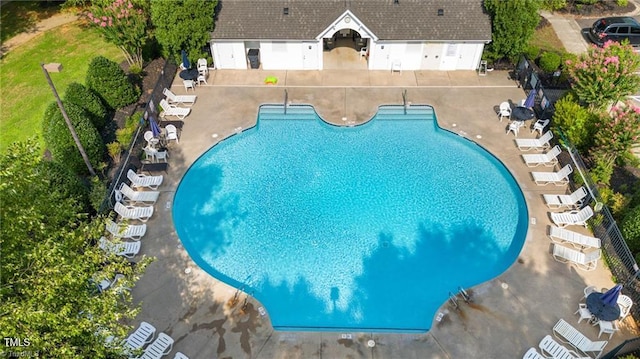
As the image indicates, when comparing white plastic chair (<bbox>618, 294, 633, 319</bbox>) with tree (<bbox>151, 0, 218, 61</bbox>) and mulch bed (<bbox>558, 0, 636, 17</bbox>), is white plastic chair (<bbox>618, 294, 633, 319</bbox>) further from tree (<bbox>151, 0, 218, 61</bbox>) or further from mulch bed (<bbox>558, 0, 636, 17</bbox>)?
mulch bed (<bbox>558, 0, 636, 17</bbox>)

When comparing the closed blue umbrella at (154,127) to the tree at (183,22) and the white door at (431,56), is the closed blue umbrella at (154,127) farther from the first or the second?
the white door at (431,56)

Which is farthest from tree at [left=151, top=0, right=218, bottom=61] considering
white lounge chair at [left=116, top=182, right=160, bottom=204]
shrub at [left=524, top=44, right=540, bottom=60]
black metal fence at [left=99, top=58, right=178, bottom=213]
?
shrub at [left=524, top=44, right=540, bottom=60]

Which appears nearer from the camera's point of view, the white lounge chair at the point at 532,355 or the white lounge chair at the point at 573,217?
the white lounge chair at the point at 532,355

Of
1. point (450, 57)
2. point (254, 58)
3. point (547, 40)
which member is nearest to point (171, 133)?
point (254, 58)

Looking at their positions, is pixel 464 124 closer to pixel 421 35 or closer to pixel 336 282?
pixel 421 35

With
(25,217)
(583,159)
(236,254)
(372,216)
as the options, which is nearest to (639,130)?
(583,159)

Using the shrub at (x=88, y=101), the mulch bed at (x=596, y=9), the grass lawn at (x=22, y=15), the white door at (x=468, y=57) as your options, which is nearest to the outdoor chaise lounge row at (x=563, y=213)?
the white door at (x=468, y=57)
